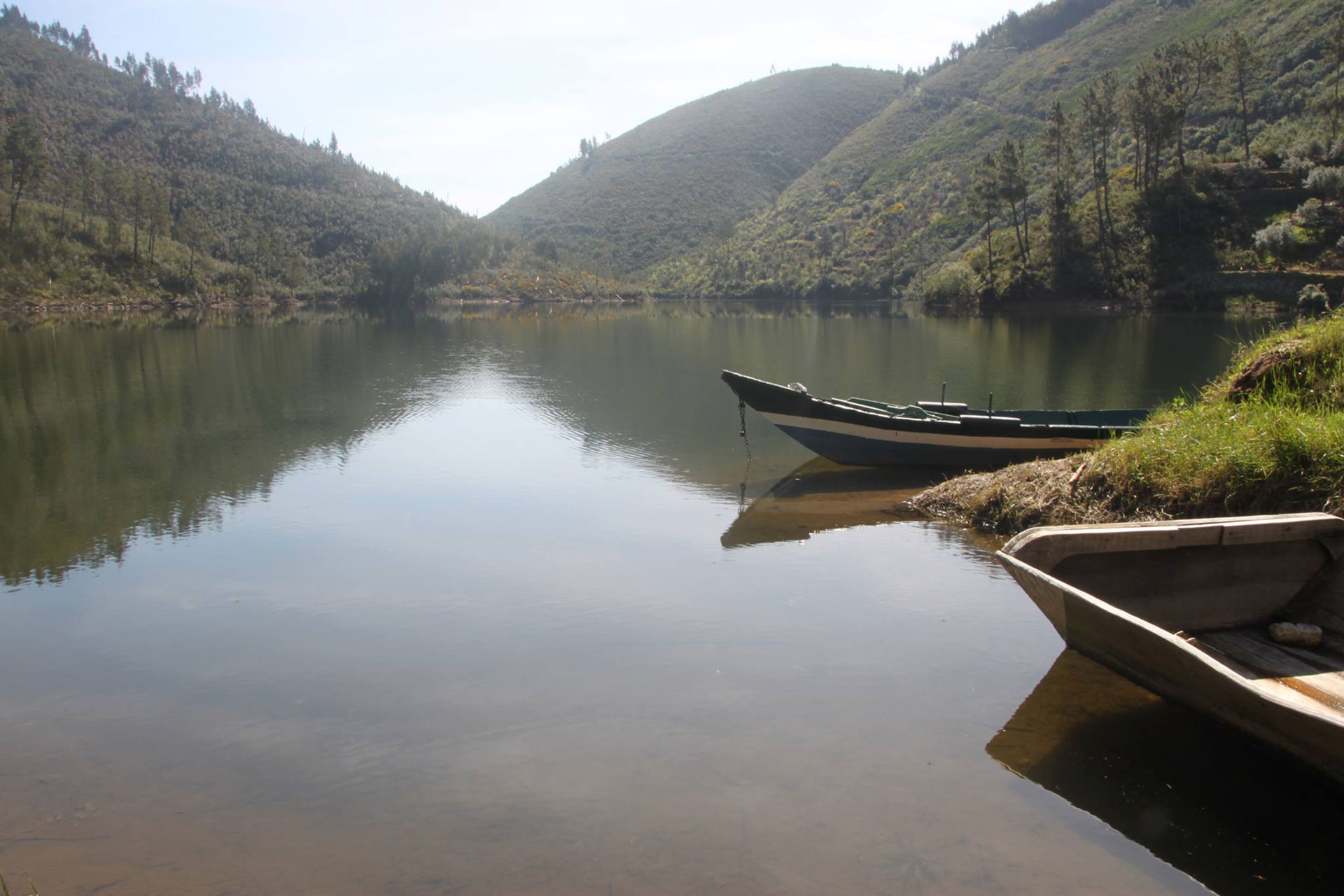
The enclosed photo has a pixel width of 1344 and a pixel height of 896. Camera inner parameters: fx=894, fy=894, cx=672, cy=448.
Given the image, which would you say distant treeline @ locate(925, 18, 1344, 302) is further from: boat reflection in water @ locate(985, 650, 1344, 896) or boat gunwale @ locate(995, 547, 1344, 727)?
boat gunwale @ locate(995, 547, 1344, 727)

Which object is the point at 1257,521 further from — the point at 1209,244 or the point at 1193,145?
the point at 1193,145

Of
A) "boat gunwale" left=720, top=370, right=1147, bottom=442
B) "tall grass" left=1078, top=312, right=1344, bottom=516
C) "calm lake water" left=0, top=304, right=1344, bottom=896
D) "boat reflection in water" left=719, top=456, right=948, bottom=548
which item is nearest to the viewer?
"calm lake water" left=0, top=304, right=1344, bottom=896

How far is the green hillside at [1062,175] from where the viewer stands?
54.1 m

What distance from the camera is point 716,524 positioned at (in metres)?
12.1

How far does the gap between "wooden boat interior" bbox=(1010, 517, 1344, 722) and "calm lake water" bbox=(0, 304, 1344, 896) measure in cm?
71

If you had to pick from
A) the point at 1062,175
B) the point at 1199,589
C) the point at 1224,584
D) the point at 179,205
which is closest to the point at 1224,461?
the point at 1224,584

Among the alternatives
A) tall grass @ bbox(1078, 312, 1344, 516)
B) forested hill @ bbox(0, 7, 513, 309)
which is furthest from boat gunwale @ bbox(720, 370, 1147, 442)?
forested hill @ bbox(0, 7, 513, 309)

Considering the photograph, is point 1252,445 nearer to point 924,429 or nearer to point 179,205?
point 924,429

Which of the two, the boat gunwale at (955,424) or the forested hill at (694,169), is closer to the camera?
the boat gunwale at (955,424)

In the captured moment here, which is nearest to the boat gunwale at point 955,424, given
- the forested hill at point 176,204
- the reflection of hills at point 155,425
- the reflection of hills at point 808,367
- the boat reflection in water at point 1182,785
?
the reflection of hills at point 808,367

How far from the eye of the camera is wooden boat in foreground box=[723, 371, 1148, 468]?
13852mm

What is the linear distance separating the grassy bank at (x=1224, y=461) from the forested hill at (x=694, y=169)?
390 ft

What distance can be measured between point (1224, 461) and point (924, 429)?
600cm

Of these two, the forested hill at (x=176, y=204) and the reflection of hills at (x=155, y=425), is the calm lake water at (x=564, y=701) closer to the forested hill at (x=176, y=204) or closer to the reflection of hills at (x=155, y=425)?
the reflection of hills at (x=155, y=425)
